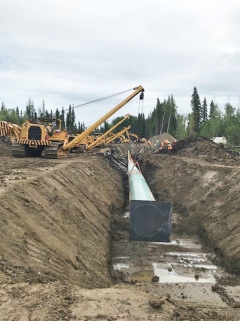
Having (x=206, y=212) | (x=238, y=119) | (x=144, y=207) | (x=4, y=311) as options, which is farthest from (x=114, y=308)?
(x=238, y=119)

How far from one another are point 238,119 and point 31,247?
233 ft

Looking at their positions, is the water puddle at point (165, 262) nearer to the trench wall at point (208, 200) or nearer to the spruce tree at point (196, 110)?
the trench wall at point (208, 200)

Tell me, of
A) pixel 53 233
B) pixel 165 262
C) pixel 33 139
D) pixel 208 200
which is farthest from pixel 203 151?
pixel 53 233

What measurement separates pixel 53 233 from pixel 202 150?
24783mm

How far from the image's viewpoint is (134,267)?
37.0 feet

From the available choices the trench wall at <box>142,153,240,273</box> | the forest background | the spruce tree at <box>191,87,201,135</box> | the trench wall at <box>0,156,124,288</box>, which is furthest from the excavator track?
the spruce tree at <box>191,87,201,135</box>

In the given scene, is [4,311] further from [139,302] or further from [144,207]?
[144,207]

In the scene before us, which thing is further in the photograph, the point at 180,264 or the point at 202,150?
the point at 202,150

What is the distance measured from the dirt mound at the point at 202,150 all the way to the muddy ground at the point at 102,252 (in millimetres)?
8111

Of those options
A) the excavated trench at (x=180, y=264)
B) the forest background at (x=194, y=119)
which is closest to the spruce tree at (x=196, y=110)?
the forest background at (x=194, y=119)

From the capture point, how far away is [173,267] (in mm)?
11289

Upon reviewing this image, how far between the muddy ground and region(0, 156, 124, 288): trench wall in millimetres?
32

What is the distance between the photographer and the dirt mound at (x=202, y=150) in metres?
28.0

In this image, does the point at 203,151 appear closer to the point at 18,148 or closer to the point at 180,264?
the point at 18,148
